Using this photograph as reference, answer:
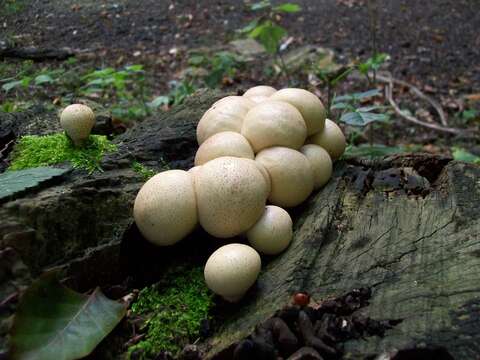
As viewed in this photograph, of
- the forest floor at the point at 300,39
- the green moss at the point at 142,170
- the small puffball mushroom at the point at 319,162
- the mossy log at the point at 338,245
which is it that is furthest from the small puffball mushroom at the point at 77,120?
the forest floor at the point at 300,39

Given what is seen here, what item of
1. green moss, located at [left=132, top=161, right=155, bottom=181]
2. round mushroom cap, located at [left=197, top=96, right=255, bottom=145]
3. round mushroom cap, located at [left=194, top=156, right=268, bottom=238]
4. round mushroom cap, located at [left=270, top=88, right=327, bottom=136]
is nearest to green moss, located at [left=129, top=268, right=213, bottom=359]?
round mushroom cap, located at [left=194, top=156, right=268, bottom=238]

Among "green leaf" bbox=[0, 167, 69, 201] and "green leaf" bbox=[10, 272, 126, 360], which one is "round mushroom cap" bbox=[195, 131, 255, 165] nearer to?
"green leaf" bbox=[0, 167, 69, 201]

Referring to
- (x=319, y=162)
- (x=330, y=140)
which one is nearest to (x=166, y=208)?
(x=319, y=162)

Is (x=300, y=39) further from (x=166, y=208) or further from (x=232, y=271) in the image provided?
(x=232, y=271)

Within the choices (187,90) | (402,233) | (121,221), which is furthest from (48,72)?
(402,233)

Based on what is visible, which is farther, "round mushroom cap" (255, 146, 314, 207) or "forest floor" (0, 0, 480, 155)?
"forest floor" (0, 0, 480, 155)
